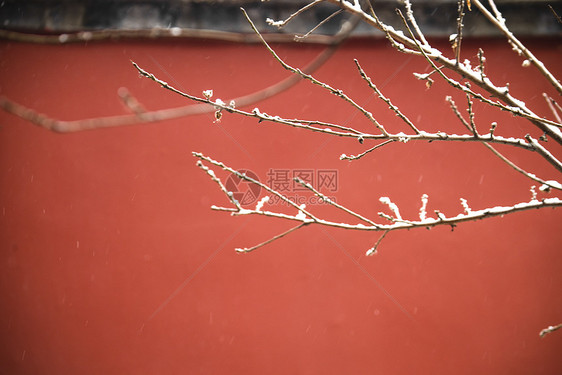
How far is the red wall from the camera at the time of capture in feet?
9.89

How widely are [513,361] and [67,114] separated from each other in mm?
3521

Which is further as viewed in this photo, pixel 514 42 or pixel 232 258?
pixel 232 258

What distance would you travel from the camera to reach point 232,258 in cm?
302

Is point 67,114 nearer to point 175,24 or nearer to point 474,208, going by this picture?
point 175,24

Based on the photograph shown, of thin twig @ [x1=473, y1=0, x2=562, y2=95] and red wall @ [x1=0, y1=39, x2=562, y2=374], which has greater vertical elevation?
thin twig @ [x1=473, y1=0, x2=562, y2=95]

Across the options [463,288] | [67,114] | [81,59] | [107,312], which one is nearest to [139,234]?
[107,312]

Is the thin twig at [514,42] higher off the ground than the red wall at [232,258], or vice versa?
the thin twig at [514,42]

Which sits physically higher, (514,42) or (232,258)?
(514,42)

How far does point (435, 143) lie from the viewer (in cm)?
303

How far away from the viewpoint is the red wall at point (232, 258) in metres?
3.01

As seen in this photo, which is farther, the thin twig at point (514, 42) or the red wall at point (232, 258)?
the red wall at point (232, 258)

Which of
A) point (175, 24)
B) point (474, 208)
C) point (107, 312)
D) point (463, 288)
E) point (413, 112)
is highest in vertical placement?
point (175, 24)

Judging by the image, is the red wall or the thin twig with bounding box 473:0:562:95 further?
the red wall

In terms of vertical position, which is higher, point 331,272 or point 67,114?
point 67,114
